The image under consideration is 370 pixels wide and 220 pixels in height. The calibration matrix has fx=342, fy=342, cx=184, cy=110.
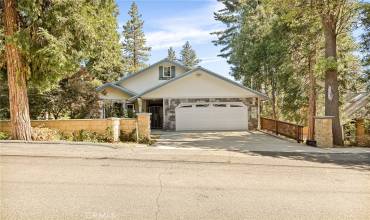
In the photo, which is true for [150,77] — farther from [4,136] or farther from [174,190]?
[174,190]

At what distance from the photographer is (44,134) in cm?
1417

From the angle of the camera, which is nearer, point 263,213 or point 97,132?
point 263,213

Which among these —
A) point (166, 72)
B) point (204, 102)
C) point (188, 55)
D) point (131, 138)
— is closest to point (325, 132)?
point (131, 138)

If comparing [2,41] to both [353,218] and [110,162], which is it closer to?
[110,162]

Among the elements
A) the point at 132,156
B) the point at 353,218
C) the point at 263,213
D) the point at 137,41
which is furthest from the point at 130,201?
the point at 137,41

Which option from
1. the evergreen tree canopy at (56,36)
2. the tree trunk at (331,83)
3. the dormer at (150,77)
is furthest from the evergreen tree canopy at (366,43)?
the dormer at (150,77)

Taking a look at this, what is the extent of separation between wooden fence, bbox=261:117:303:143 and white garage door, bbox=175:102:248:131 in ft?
5.55

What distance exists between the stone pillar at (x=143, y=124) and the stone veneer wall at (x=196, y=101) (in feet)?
30.2

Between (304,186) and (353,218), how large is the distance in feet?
6.60

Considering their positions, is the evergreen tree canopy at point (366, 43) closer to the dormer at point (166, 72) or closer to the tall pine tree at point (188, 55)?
the dormer at point (166, 72)

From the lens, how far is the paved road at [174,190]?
5.45 m

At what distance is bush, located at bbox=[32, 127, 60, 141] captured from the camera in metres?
13.9

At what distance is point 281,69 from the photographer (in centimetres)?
2491

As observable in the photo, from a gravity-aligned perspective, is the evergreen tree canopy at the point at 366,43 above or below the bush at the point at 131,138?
above
